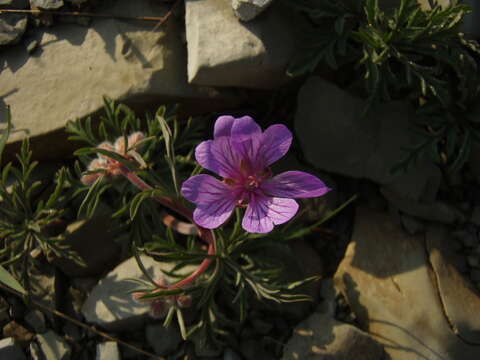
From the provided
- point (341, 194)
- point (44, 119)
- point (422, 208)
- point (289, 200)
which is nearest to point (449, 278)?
point (422, 208)

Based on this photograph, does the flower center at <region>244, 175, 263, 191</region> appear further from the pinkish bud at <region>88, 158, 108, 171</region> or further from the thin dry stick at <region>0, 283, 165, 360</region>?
the thin dry stick at <region>0, 283, 165, 360</region>

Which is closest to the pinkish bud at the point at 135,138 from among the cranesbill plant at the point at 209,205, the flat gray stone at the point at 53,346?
the cranesbill plant at the point at 209,205

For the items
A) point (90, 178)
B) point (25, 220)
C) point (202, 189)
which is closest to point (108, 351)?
point (25, 220)

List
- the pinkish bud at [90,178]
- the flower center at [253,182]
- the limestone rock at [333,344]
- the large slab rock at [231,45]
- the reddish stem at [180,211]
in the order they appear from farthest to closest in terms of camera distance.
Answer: the large slab rock at [231,45]
the limestone rock at [333,344]
the pinkish bud at [90,178]
the reddish stem at [180,211]
the flower center at [253,182]

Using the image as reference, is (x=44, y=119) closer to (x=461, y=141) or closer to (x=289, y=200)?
(x=289, y=200)

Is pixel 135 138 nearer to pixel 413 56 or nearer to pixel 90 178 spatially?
pixel 90 178

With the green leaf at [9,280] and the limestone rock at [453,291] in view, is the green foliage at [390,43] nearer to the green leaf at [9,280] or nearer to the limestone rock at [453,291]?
the limestone rock at [453,291]
